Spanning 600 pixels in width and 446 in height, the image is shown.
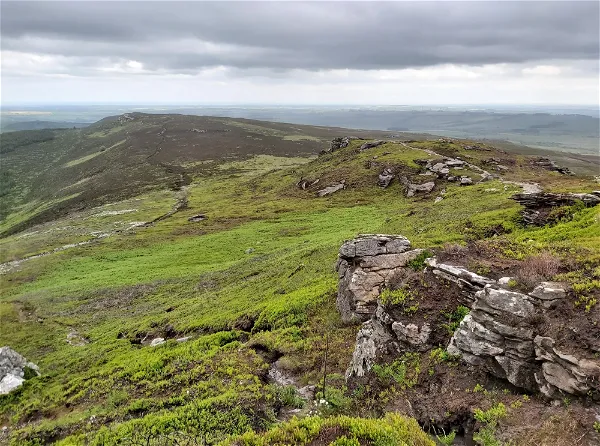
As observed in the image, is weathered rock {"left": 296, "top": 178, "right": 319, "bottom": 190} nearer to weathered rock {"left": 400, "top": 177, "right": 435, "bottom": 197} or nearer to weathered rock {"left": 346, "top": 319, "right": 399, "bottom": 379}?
weathered rock {"left": 400, "top": 177, "right": 435, "bottom": 197}

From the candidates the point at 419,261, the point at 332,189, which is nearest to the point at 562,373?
the point at 419,261

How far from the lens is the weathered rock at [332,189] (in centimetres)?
9281

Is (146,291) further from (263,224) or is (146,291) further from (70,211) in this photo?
(70,211)

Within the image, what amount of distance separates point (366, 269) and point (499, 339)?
9.42 meters

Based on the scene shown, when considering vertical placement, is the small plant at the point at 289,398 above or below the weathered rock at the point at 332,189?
below

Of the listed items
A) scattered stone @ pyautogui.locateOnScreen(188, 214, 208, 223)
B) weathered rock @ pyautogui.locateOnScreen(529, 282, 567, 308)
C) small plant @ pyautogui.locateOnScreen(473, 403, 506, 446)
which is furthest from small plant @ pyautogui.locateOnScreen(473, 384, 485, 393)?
scattered stone @ pyautogui.locateOnScreen(188, 214, 208, 223)

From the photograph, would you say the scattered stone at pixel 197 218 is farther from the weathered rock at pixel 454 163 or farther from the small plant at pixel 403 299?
the small plant at pixel 403 299

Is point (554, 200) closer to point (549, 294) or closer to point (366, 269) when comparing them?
point (366, 269)

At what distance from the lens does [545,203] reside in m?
34.4

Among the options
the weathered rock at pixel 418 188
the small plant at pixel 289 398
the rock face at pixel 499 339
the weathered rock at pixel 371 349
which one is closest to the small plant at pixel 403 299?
the rock face at pixel 499 339

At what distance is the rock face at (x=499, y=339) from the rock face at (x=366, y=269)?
131 centimetres

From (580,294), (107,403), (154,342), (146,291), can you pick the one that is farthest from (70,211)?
(580,294)

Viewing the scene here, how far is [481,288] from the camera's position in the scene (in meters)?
17.2

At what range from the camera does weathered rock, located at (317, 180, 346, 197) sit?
92.8m
